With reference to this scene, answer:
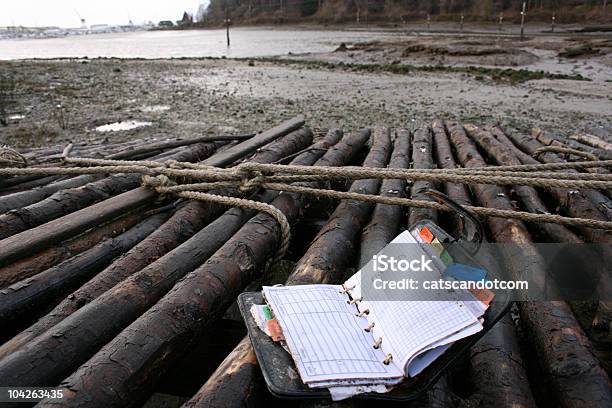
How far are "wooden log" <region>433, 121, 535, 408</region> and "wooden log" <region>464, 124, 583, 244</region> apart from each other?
999mm

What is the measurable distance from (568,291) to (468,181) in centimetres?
77

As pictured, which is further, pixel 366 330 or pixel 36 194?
pixel 36 194

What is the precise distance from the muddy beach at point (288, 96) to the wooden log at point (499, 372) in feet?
17.2

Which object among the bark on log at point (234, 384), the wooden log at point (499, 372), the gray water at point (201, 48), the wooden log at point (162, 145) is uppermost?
the gray water at point (201, 48)

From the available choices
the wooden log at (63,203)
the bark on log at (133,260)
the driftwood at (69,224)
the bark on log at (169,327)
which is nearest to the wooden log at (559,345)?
the bark on log at (169,327)

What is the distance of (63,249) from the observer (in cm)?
252

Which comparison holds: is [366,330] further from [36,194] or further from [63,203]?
[36,194]

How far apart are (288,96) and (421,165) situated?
8977 mm

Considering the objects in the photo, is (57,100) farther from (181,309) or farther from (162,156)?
(181,309)

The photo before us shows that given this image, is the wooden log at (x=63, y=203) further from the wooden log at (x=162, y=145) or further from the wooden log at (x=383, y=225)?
the wooden log at (x=383, y=225)

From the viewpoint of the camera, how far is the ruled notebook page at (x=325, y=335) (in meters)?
1.52

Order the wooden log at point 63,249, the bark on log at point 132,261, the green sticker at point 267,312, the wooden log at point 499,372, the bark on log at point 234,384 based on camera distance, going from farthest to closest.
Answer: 1. the wooden log at point 63,249
2. the bark on log at point 132,261
3. the green sticker at point 267,312
4. the wooden log at point 499,372
5. the bark on log at point 234,384

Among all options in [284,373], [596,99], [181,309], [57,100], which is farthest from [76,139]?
[596,99]

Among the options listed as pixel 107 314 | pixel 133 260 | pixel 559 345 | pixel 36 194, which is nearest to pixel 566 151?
pixel 559 345
